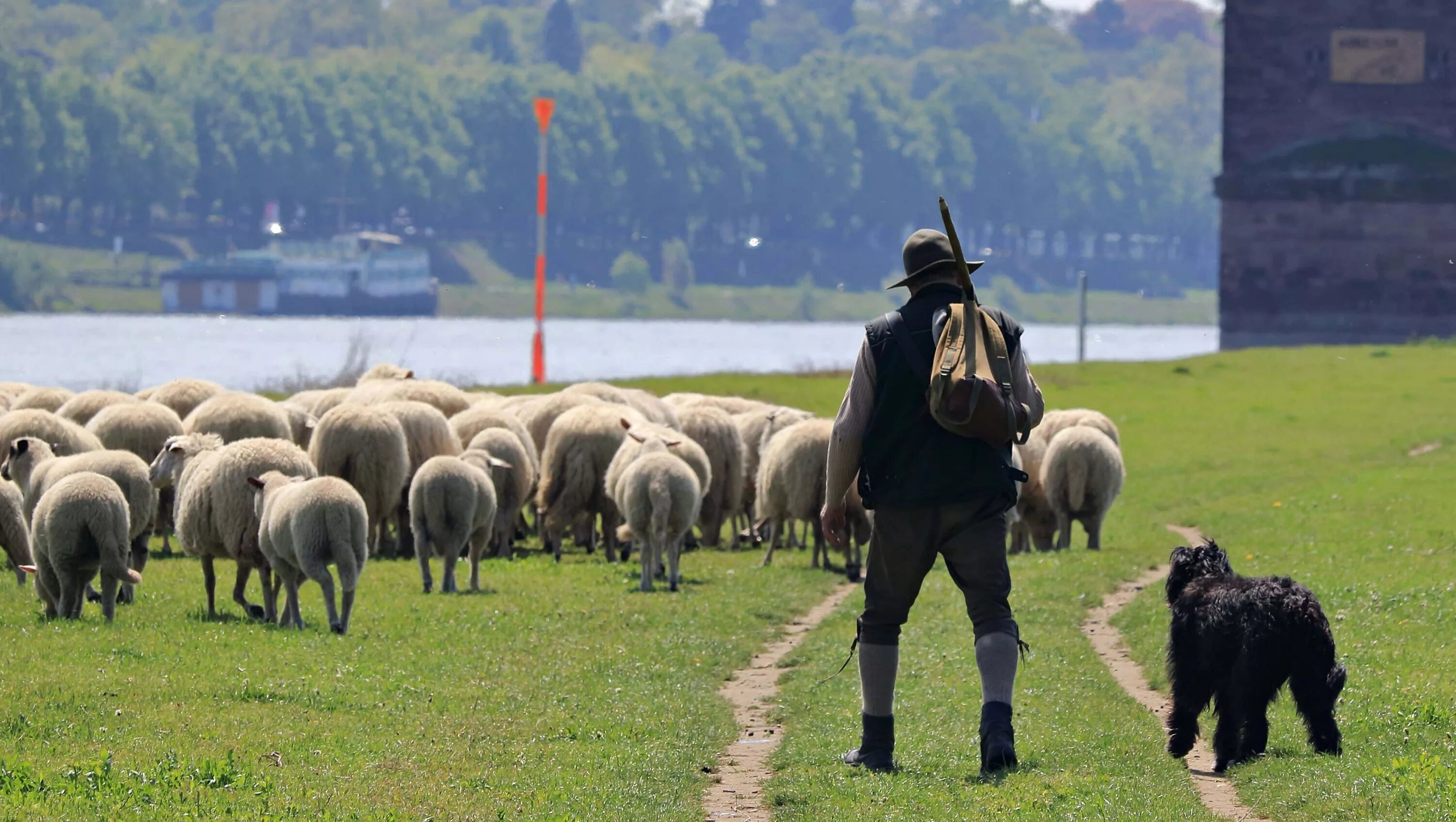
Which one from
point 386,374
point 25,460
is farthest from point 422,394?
point 25,460

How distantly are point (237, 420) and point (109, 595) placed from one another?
6.15 meters

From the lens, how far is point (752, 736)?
1042 centimetres

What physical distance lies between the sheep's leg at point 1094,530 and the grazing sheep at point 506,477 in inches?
230

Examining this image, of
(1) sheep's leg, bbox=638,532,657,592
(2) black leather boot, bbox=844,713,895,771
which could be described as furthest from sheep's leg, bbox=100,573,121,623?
(2) black leather boot, bbox=844,713,895,771

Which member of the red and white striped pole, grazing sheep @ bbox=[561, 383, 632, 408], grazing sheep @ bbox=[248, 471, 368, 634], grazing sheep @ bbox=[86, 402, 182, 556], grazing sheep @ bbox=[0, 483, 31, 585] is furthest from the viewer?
the red and white striped pole

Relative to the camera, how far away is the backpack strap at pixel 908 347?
8.27m

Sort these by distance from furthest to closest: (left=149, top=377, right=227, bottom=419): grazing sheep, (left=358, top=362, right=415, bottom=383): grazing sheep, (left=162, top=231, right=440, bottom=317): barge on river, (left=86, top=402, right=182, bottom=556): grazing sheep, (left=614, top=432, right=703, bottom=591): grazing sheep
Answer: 1. (left=162, top=231, right=440, bottom=317): barge on river
2. (left=358, top=362, right=415, bottom=383): grazing sheep
3. (left=149, top=377, right=227, bottom=419): grazing sheep
4. (left=86, top=402, right=182, bottom=556): grazing sheep
5. (left=614, top=432, right=703, bottom=591): grazing sheep

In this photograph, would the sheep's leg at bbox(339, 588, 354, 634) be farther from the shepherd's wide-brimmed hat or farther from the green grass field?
the shepherd's wide-brimmed hat

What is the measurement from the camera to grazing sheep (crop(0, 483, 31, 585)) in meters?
13.6

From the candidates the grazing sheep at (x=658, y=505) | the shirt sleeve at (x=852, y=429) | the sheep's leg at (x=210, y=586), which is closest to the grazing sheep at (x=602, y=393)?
the grazing sheep at (x=658, y=505)

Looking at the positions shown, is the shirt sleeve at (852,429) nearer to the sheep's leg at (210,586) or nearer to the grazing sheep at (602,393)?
the sheep's leg at (210,586)

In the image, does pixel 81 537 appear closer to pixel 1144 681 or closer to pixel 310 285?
pixel 1144 681

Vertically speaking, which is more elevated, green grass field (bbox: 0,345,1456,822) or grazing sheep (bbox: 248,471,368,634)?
grazing sheep (bbox: 248,471,368,634)

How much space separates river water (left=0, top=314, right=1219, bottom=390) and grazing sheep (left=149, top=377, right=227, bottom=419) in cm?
2013
